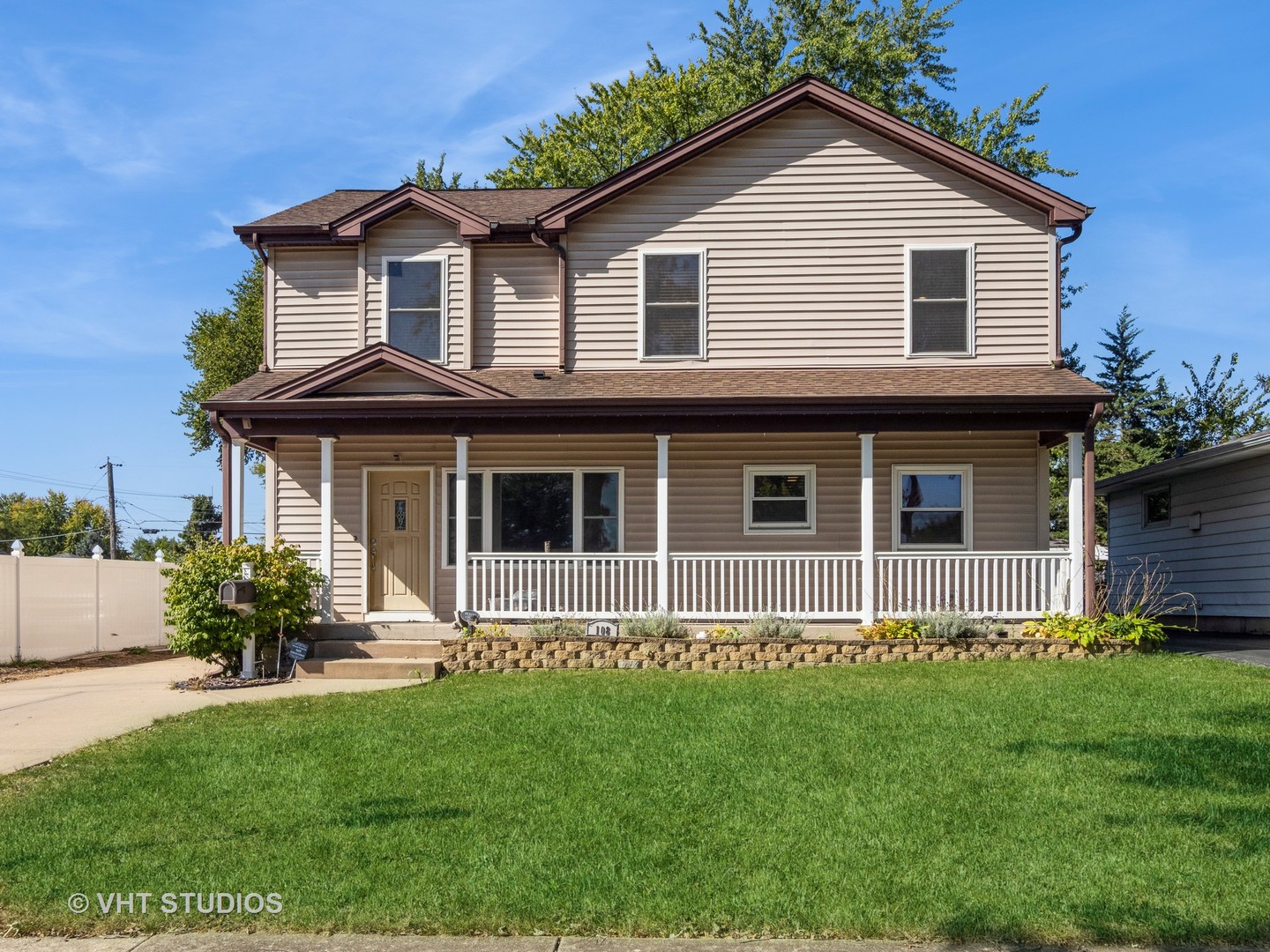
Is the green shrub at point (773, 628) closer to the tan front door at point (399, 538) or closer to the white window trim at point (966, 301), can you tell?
the white window trim at point (966, 301)

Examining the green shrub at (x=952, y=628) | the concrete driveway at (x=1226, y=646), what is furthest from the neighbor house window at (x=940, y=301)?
the concrete driveway at (x=1226, y=646)

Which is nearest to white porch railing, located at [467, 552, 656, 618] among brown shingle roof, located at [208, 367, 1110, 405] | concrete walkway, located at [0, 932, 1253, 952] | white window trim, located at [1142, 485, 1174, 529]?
brown shingle roof, located at [208, 367, 1110, 405]

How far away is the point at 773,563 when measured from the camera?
15.4 metres

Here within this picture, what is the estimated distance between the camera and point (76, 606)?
18.5 metres

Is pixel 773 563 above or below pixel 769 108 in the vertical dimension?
below

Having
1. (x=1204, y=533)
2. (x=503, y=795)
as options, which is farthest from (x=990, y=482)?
(x=503, y=795)

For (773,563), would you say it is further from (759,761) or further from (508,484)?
→ (759,761)

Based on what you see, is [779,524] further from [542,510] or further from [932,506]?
[542,510]

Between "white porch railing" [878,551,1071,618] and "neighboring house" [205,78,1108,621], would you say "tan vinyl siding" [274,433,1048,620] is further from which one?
"white porch railing" [878,551,1071,618]

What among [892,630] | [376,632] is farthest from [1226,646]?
[376,632]

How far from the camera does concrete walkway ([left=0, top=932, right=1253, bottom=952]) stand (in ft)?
16.3

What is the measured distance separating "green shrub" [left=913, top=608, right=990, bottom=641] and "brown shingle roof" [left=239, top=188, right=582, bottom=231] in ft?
27.6

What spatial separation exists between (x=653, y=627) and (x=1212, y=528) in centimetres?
1029

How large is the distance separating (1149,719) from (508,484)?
972 cm
